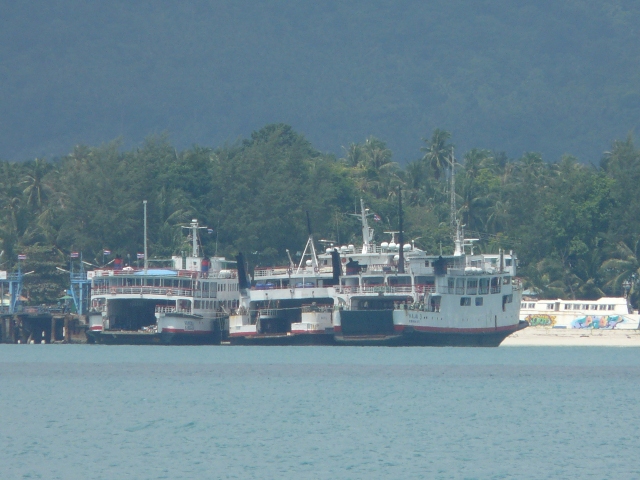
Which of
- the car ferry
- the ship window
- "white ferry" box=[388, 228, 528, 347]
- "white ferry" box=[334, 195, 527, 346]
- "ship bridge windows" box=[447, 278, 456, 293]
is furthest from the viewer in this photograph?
the ship window

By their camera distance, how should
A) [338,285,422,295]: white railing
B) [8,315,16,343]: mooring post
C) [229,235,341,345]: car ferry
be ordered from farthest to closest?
[8,315,16,343]: mooring post → [229,235,341,345]: car ferry → [338,285,422,295]: white railing

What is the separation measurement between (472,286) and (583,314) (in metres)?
19.2

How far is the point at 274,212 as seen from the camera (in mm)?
A: 116188

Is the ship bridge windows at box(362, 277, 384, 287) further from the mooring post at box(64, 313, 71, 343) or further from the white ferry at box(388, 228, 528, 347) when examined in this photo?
the mooring post at box(64, 313, 71, 343)

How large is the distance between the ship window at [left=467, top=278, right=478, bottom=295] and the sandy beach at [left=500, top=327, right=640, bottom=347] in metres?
11.6

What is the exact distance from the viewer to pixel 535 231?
114 metres

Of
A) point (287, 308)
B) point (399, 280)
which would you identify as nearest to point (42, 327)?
point (287, 308)

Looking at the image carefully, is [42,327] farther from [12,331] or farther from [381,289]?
[381,289]

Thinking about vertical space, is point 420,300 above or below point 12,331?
above

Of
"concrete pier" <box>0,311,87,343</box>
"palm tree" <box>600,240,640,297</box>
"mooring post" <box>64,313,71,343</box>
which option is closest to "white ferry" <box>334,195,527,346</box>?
"palm tree" <box>600,240,640,297</box>
